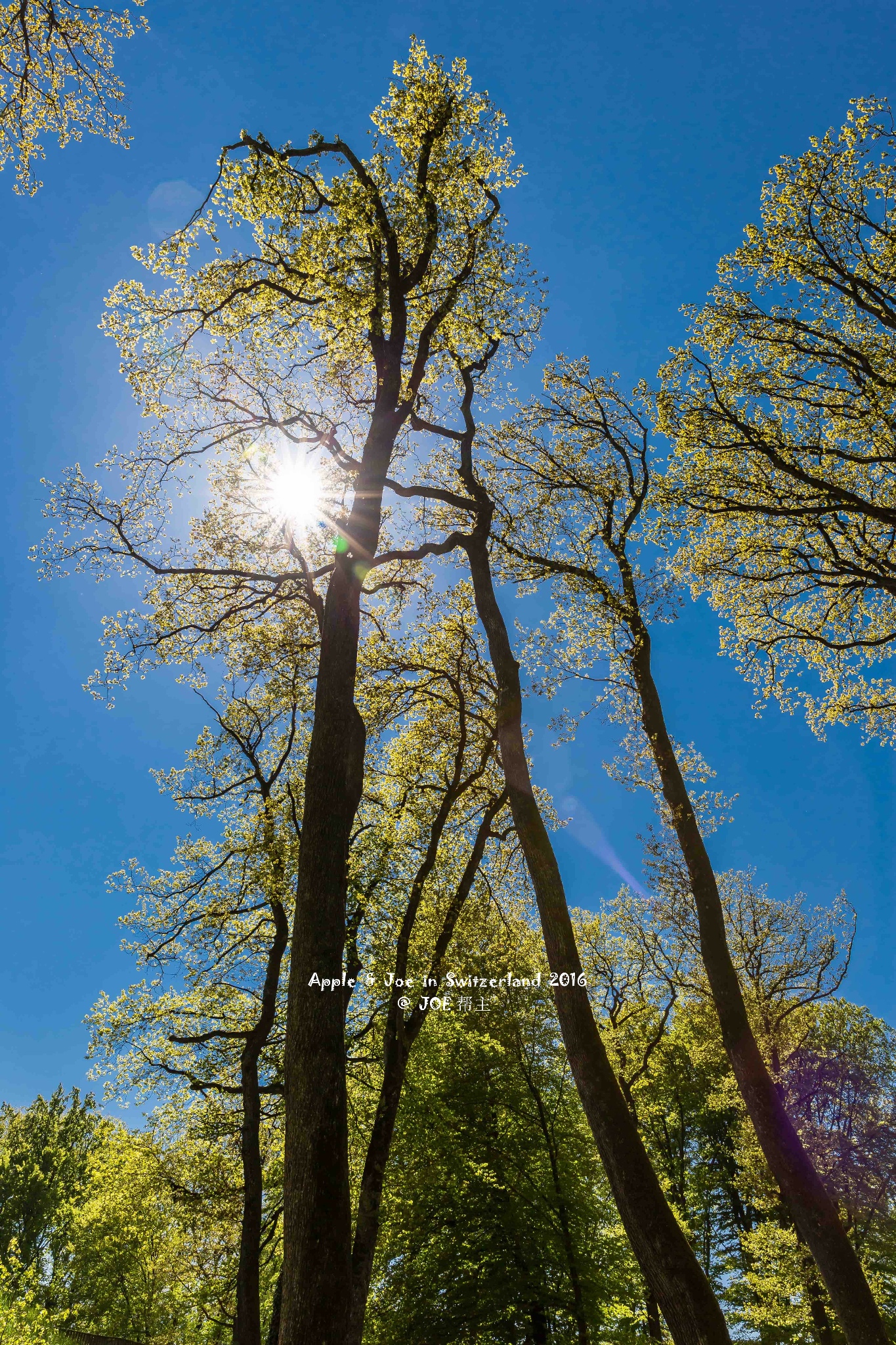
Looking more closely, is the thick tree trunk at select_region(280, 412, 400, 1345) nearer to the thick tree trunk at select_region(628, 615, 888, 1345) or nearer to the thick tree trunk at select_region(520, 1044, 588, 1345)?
the thick tree trunk at select_region(628, 615, 888, 1345)

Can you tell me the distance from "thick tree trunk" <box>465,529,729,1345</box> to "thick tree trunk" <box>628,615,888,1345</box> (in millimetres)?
3164

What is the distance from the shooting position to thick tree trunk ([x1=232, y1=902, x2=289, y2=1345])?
40.6 ft

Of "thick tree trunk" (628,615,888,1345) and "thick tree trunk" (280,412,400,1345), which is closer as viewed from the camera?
"thick tree trunk" (280,412,400,1345)

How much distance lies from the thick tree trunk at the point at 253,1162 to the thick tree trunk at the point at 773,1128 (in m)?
8.88

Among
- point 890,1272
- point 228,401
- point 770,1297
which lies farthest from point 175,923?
point 890,1272

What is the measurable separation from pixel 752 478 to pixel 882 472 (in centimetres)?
288

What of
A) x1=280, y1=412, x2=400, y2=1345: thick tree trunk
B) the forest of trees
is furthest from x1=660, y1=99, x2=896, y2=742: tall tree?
x1=280, y1=412, x2=400, y2=1345: thick tree trunk

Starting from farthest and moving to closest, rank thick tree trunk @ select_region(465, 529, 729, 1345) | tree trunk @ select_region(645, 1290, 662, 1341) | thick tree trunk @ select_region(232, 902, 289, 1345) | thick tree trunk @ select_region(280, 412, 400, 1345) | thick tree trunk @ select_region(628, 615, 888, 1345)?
tree trunk @ select_region(645, 1290, 662, 1341) → thick tree trunk @ select_region(232, 902, 289, 1345) → thick tree trunk @ select_region(628, 615, 888, 1345) → thick tree trunk @ select_region(465, 529, 729, 1345) → thick tree trunk @ select_region(280, 412, 400, 1345)

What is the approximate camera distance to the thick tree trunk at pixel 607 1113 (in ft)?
18.5

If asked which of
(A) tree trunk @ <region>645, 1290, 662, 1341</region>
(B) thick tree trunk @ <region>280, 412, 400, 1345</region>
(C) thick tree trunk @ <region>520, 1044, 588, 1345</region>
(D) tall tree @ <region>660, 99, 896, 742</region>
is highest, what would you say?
(D) tall tree @ <region>660, 99, 896, 742</region>

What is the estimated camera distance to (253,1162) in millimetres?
13367

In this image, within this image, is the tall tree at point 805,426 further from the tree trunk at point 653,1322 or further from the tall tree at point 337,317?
the tree trunk at point 653,1322

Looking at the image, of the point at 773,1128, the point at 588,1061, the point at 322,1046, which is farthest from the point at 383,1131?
the point at 322,1046

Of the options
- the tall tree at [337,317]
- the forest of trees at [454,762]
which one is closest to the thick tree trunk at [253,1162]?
the forest of trees at [454,762]
